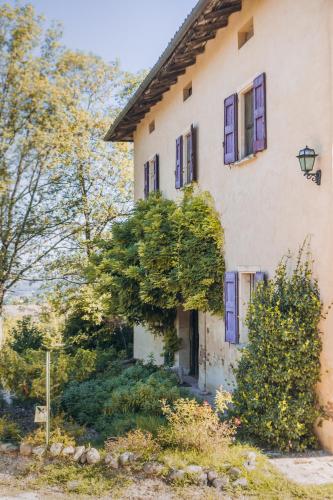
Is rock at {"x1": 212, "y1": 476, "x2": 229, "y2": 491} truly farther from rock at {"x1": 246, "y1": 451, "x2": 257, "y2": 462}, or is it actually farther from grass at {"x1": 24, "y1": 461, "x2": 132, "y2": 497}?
grass at {"x1": 24, "y1": 461, "x2": 132, "y2": 497}

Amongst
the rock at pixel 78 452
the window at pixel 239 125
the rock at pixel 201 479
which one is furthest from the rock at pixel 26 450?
the window at pixel 239 125

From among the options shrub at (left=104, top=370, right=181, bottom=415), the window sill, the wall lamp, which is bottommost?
shrub at (left=104, top=370, right=181, bottom=415)

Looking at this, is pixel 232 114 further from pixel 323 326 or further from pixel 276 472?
pixel 276 472

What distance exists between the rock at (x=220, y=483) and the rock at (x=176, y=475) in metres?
0.37

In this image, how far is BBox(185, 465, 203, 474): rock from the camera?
21.0ft

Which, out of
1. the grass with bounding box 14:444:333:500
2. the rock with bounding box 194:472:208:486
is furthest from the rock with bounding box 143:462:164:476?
the rock with bounding box 194:472:208:486

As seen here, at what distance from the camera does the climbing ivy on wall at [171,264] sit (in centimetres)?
1046

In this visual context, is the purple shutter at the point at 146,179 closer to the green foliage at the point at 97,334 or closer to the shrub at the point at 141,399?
the green foliage at the point at 97,334

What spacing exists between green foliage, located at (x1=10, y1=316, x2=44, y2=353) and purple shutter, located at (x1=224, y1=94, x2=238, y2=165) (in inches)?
374

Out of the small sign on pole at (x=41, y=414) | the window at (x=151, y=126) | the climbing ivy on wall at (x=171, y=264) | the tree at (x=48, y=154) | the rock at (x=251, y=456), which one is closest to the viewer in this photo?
the rock at (x=251, y=456)

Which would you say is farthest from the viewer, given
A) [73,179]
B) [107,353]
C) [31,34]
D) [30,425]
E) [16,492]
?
[73,179]

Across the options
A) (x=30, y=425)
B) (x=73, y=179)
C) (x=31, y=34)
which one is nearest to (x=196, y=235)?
(x=30, y=425)

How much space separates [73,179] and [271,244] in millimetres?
13490

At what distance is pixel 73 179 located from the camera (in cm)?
2081
